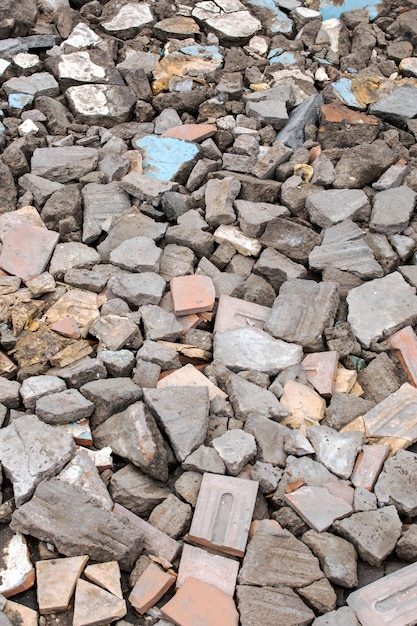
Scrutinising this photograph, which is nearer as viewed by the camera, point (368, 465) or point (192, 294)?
point (368, 465)

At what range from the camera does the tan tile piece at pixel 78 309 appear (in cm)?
398

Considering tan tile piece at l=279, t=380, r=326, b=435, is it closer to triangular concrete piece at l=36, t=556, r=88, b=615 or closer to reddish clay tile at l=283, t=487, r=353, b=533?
reddish clay tile at l=283, t=487, r=353, b=533

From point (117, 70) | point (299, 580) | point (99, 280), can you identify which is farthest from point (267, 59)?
point (299, 580)

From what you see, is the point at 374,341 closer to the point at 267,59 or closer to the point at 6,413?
the point at 6,413

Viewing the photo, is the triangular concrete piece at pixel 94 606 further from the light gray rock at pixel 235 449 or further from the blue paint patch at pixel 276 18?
the blue paint patch at pixel 276 18

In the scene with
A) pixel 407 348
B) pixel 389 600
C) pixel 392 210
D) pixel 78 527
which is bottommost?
pixel 389 600

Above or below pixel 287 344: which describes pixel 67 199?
above

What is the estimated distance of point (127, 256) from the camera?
14.4ft

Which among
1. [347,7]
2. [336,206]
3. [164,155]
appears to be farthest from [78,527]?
[347,7]

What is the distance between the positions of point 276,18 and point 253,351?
448 cm

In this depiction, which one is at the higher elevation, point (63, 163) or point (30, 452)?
point (63, 163)

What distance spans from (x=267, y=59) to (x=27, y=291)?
3657 mm

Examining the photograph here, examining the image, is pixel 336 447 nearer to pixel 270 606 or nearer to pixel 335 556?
pixel 335 556

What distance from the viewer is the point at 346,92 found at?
589 centimetres
